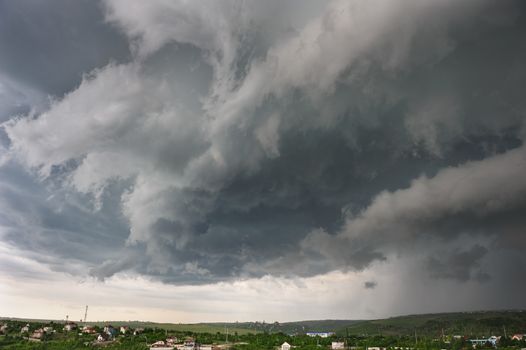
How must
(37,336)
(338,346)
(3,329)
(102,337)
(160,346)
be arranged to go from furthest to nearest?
(3,329) → (102,337) → (338,346) → (37,336) → (160,346)

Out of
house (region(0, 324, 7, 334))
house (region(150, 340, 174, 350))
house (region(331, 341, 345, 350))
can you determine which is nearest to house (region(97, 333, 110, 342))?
house (region(150, 340, 174, 350))

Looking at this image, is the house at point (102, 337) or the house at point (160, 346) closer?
the house at point (160, 346)

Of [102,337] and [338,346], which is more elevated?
[102,337]

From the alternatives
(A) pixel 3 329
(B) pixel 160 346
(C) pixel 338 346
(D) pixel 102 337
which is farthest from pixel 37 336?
(C) pixel 338 346

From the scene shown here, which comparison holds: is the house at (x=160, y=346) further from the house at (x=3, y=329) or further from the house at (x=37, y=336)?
the house at (x=3, y=329)

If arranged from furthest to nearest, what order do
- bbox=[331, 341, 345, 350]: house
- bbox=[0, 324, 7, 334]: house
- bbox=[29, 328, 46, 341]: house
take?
bbox=[0, 324, 7, 334]: house → bbox=[29, 328, 46, 341]: house → bbox=[331, 341, 345, 350]: house

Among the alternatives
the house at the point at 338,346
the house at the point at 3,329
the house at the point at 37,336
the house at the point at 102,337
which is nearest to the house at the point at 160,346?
the house at the point at 102,337

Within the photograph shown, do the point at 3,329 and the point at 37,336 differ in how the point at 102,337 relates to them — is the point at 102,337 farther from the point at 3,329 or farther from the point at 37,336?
the point at 3,329

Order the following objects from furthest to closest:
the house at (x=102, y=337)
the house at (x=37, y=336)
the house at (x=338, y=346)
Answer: the house at (x=102, y=337), the house at (x=37, y=336), the house at (x=338, y=346)

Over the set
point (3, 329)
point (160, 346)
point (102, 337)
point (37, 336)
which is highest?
point (3, 329)

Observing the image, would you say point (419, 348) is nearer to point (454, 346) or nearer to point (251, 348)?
point (454, 346)

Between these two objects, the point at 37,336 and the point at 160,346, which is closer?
the point at 160,346

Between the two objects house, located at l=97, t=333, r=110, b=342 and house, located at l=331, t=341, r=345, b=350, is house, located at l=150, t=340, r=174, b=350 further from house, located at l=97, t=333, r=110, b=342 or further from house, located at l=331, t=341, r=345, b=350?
house, located at l=331, t=341, r=345, b=350
